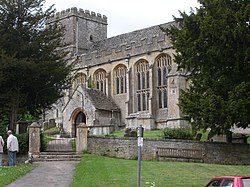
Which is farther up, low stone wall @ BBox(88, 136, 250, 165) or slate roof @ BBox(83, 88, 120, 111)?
slate roof @ BBox(83, 88, 120, 111)

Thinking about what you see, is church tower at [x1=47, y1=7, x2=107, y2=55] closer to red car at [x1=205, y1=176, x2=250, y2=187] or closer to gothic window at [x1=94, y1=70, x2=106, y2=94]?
gothic window at [x1=94, y1=70, x2=106, y2=94]

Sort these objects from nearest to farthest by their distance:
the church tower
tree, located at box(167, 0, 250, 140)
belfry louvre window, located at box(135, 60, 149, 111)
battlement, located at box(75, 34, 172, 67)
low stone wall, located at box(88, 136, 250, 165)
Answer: tree, located at box(167, 0, 250, 140) → low stone wall, located at box(88, 136, 250, 165) → battlement, located at box(75, 34, 172, 67) → belfry louvre window, located at box(135, 60, 149, 111) → the church tower

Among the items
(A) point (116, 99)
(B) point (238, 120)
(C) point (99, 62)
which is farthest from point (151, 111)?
(B) point (238, 120)

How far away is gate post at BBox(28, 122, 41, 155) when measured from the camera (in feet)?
90.3

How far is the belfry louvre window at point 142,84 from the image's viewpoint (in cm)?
5088

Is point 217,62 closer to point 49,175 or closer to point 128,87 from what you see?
point 49,175

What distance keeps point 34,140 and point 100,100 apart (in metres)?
23.4

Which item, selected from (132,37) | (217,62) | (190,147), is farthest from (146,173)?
(132,37)

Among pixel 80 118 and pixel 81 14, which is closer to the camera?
pixel 80 118

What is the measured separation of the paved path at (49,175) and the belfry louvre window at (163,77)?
24.3m

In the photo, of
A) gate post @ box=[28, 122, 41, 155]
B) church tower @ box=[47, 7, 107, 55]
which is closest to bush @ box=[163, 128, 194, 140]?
gate post @ box=[28, 122, 41, 155]

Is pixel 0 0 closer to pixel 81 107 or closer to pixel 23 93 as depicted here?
pixel 23 93

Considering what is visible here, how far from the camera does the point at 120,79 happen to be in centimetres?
5400

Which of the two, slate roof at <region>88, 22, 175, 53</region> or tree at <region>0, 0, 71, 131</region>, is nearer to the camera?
tree at <region>0, 0, 71, 131</region>
